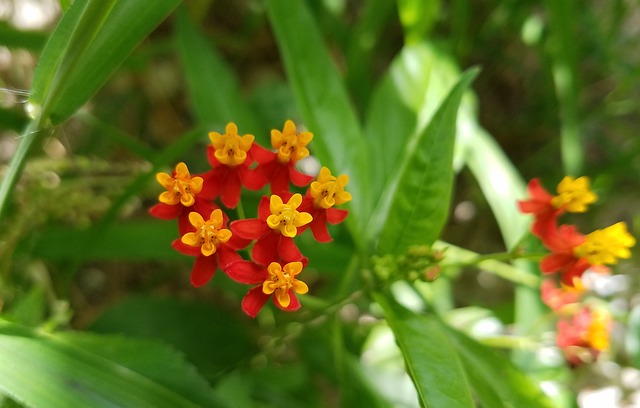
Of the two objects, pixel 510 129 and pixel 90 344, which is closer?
pixel 90 344

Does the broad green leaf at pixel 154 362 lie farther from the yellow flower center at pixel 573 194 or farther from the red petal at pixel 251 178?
the yellow flower center at pixel 573 194

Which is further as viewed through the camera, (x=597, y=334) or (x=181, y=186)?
(x=597, y=334)

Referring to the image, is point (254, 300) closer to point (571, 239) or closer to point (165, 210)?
point (165, 210)

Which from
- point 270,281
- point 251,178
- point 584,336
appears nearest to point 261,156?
point 251,178

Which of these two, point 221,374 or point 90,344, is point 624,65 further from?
point 90,344

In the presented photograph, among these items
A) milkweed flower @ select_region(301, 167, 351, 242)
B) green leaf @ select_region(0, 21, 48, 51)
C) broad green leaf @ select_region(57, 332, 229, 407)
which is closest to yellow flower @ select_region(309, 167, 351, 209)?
milkweed flower @ select_region(301, 167, 351, 242)

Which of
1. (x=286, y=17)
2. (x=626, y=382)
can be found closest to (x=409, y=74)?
(x=286, y=17)
